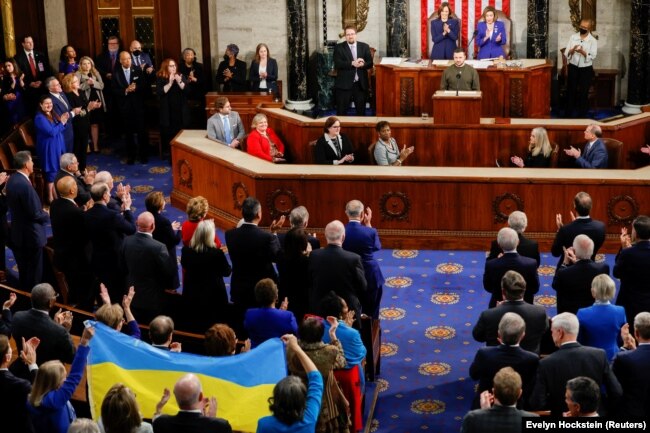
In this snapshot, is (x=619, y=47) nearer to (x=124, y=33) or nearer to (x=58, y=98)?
(x=124, y=33)

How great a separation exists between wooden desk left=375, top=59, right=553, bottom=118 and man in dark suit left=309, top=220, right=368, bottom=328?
7.11 meters

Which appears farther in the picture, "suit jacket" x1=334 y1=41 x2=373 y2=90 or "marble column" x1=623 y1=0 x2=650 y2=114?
"marble column" x1=623 y1=0 x2=650 y2=114

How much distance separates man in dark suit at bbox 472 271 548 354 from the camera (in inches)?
278

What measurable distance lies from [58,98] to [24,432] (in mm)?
7350

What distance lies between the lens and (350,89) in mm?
15297

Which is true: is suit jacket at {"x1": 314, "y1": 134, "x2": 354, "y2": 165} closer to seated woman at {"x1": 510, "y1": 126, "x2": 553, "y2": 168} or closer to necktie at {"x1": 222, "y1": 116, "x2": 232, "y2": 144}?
necktie at {"x1": 222, "y1": 116, "x2": 232, "y2": 144}

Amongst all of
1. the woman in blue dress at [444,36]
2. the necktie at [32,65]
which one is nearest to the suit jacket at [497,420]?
the woman in blue dress at [444,36]

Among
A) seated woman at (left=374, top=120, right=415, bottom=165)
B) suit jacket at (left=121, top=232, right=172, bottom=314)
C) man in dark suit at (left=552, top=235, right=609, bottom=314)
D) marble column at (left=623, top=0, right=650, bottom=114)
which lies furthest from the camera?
marble column at (left=623, top=0, right=650, bottom=114)

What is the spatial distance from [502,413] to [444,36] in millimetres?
10918

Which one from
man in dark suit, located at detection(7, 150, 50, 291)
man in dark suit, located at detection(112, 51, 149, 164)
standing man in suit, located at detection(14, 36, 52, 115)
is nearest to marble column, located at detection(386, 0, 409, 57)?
man in dark suit, located at detection(112, 51, 149, 164)

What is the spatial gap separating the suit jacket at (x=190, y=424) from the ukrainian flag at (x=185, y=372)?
826mm

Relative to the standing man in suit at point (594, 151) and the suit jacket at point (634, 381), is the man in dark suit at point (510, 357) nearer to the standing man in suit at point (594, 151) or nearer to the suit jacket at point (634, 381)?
the suit jacket at point (634, 381)

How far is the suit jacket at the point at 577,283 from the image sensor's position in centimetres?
773

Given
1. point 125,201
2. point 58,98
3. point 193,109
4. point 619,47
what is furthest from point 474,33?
point 125,201
